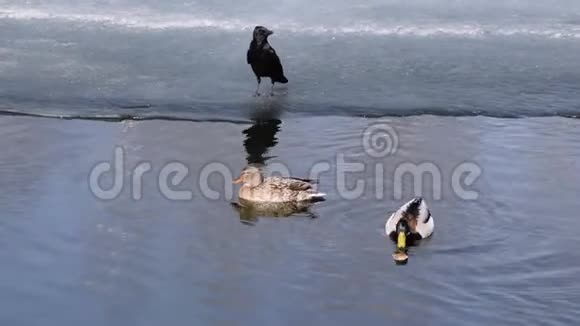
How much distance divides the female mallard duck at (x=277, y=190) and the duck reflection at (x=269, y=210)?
3 cm

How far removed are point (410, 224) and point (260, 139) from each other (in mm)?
2392

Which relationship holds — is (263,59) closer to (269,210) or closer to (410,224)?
(269,210)

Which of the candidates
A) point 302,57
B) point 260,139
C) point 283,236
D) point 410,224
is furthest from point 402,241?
point 302,57

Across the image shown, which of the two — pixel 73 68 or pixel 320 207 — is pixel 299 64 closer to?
pixel 73 68

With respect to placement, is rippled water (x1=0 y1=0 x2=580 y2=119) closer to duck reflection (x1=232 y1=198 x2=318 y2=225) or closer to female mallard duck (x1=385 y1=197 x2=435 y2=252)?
duck reflection (x1=232 y1=198 x2=318 y2=225)

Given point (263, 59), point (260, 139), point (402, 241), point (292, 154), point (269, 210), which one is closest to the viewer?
point (402, 241)

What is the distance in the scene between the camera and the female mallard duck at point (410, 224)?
6387mm

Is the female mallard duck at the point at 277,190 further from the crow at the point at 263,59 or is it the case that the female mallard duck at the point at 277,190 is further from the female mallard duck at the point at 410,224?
the crow at the point at 263,59

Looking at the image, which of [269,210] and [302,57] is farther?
[302,57]

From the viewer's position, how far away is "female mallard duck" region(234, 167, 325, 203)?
720 cm

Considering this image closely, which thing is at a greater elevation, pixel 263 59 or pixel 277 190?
pixel 263 59

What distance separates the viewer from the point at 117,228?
6.63 m

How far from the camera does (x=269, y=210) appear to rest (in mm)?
7246

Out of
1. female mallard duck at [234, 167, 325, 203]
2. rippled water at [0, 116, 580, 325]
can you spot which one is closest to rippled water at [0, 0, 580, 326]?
rippled water at [0, 116, 580, 325]
